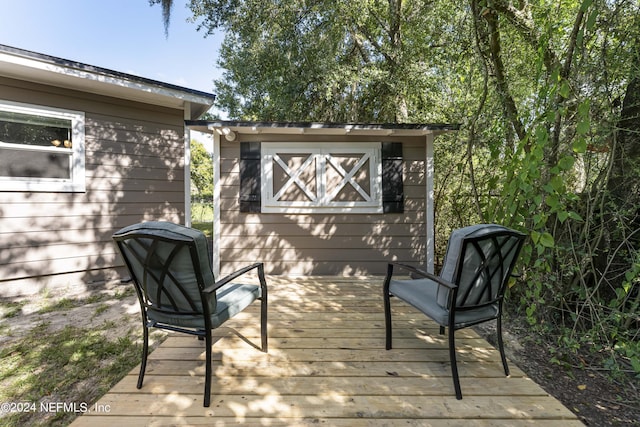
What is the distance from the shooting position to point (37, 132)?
10.6 ft

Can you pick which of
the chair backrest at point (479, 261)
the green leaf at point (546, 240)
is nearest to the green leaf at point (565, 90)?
the green leaf at point (546, 240)

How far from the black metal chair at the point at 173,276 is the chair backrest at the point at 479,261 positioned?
4.32ft

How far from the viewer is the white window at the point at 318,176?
378 cm

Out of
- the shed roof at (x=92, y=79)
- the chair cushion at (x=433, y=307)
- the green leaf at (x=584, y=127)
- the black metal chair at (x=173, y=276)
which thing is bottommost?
the chair cushion at (x=433, y=307)

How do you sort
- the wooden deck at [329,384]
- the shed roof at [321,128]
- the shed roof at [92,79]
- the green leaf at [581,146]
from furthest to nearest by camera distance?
the shed roof at [321,128], the shed roof at [92,79], the green leaf at [581,146], the wooden deck at [329,384]

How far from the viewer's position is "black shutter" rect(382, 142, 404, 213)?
3807 mm

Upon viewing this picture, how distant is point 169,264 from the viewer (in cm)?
144

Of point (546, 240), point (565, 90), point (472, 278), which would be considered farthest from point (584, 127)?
point (472, 278)

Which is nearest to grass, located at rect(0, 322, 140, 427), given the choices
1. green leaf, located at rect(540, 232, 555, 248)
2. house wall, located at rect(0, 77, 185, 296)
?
house wall, located at rect(0, 77, 185, 296)

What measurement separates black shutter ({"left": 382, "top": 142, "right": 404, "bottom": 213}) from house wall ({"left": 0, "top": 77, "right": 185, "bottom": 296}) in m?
3.03

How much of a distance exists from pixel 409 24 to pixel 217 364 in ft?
23.6

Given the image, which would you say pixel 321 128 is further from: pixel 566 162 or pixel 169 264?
pixel 169 264

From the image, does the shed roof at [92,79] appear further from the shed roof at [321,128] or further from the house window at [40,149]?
the shed roof at [321,128]

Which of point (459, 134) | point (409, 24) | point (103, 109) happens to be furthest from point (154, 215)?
point (409, 24)
